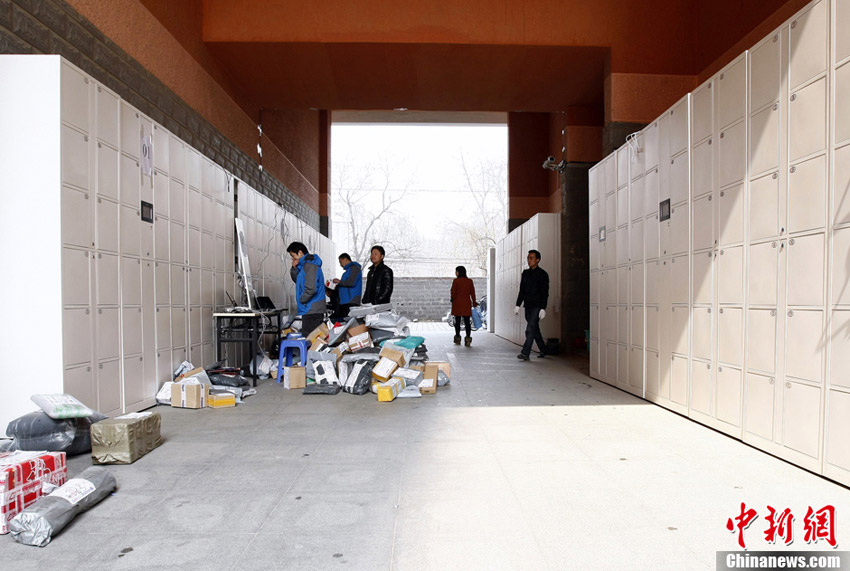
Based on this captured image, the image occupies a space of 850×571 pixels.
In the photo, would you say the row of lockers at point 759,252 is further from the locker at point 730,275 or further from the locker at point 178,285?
the locker at point 178,285

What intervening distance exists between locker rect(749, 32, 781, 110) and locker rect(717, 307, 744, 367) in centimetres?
132

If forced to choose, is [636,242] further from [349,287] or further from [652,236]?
[349,287]

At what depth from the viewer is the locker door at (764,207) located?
3.25m

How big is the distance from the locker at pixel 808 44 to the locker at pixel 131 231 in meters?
4.54

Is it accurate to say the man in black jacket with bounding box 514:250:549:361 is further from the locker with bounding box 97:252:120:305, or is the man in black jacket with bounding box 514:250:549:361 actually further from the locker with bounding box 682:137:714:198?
the locker with bounding box 97:252:120:305

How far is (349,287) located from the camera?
833 centimetres

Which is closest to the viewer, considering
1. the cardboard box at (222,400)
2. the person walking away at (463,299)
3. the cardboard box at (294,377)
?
the cardboard box at (222,400)

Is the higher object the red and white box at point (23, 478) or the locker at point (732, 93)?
the locker at point (732, 93)

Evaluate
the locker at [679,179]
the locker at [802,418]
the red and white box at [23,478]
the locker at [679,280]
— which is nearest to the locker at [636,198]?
the locker at [679,179]

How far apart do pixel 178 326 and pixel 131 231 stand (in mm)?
1189

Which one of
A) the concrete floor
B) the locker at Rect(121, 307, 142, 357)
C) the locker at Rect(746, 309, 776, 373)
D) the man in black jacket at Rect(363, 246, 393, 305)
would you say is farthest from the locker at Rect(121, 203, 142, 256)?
the locker at Rect(746, 309, 776, 373)

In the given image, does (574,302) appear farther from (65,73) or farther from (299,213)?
(65,73)

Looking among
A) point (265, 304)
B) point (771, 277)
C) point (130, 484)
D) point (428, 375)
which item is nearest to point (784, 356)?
point (771, 277)

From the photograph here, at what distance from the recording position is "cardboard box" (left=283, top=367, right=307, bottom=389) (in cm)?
581
